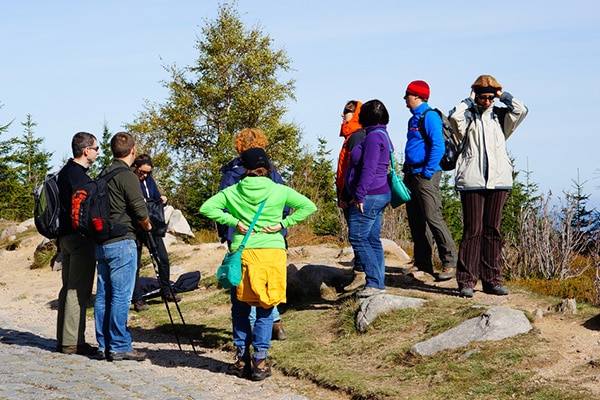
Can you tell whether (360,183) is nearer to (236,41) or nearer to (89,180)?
(89,180)

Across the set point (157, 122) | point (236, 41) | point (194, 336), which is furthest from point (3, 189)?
point (194, 336)

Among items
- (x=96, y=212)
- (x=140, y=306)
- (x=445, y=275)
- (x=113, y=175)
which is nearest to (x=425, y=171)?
(x=445, y=275)

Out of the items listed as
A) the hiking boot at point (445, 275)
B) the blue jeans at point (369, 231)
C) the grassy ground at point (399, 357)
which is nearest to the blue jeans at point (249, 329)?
the grassy ground at point (399, 357)

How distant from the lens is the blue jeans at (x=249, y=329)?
268 inches

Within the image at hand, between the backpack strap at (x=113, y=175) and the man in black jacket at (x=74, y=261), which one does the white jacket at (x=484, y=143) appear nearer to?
the backpack strap at (x=113, y=175)

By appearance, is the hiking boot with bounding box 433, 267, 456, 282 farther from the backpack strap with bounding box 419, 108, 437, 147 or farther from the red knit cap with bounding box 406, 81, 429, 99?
the red knit cap with bounding box 406, 81, 429, 99

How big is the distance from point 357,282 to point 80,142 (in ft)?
11.7

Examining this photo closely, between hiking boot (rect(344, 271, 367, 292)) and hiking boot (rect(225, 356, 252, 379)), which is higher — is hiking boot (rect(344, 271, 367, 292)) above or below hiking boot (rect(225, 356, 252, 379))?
above

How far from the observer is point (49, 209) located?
25.9ft

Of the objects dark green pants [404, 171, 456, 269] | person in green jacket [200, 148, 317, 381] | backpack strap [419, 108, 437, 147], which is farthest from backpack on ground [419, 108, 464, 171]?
person in green jacket [200, 148, 317, 381]

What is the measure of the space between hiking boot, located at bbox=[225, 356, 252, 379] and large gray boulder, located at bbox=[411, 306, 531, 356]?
144 cm

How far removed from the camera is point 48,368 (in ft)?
23.9

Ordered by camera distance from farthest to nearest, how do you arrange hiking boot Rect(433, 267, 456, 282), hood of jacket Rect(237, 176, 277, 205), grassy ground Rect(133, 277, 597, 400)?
hiking boot Rect(433, 267, 456, 282)
hood of jacket Rect(237, 176, 277, 205)
grassy ground Rect(133, 277, 597, 400)

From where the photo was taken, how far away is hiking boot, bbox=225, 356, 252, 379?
23.3 feet
